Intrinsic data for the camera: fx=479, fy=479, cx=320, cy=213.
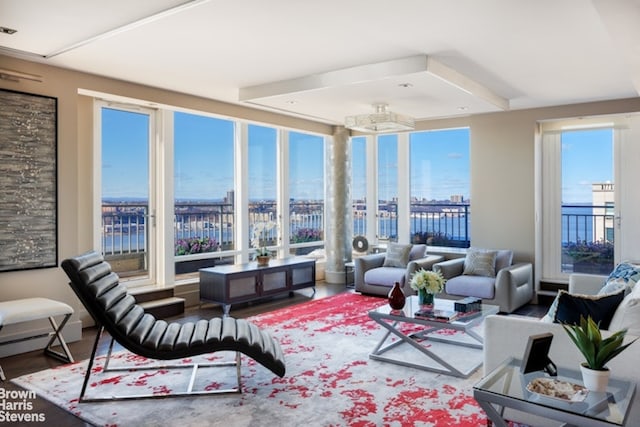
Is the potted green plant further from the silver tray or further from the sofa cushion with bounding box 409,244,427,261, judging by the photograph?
the sofa cushion with bounding box 409,244,427,261

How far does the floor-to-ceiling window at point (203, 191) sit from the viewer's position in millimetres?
6387

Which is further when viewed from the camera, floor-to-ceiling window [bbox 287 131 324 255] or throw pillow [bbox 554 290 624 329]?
floor-to-ceiling window [bbox 287 131 324 255]

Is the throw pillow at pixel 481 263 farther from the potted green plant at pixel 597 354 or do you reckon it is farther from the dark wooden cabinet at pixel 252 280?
the potted green plant at pixel 597 354

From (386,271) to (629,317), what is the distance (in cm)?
418

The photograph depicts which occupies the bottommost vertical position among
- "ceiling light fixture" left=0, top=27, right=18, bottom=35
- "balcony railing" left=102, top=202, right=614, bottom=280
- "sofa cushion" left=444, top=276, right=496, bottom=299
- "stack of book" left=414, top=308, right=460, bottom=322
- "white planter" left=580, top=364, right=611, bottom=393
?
"sofa cushion" left=444, top=276, right=496, bottom=299

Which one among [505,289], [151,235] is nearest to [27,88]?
[151,235]

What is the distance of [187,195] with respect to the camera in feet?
21.2

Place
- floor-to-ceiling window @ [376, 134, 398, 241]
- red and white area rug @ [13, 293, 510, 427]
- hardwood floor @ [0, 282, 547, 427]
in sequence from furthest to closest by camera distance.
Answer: floor-to-ceiling window @ [376, 134, 398, 241]
hardwood floor @ [0, 282, 547, 427]
red and white area rug @ [13, 293, 510, 427]

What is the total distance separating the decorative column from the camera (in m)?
7.98

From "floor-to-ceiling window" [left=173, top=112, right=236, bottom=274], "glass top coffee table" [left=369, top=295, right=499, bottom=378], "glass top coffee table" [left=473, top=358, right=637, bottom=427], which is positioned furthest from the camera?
"floor-to-ceiling window" [left=173, top=112, right=236, bottom=274]

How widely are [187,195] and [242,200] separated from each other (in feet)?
2.91

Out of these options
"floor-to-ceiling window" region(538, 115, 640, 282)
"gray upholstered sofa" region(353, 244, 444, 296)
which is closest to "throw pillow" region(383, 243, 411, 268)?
"gray upholstered sofa" region(353, 244, 444, 296)

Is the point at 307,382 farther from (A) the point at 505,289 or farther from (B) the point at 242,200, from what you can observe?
(B) the point at 242,200

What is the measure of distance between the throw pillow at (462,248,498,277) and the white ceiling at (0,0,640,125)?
1929 mm
